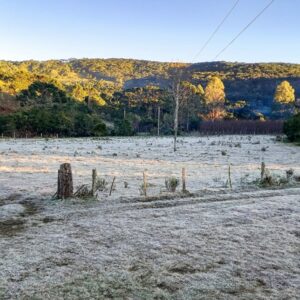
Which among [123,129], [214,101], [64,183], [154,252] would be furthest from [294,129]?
[214,101]

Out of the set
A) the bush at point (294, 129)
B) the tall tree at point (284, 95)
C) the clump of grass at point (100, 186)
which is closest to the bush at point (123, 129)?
the bush at point (294, 129)

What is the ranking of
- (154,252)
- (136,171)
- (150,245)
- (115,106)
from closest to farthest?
(154,252) < (150,245) < (136,171) < (115,106)

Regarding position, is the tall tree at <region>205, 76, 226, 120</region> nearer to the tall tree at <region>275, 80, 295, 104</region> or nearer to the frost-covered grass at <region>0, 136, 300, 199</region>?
the tall tree at <region>275, 80, 295, 104</region>

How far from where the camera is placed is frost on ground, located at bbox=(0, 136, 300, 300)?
7246 mm

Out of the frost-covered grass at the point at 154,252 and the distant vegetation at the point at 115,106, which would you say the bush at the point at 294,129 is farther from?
the frost-covered grass at the point at 154,252

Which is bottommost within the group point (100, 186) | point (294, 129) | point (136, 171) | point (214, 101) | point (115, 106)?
point (136, 171)

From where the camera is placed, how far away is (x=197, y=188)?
17047 mm

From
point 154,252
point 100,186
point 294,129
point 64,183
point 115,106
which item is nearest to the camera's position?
point 154,252

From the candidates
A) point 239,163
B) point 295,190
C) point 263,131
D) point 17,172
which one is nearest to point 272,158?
point 239,163

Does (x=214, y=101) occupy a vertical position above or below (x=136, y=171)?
above

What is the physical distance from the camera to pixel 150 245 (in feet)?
31.7

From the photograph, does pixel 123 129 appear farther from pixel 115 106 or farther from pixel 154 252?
pixel 154 252

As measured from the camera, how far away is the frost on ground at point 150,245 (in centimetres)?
725

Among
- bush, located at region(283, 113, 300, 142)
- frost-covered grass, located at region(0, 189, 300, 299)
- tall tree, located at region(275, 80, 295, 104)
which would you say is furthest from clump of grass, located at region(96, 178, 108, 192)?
tall tree, located at region(275, 80, 295, 104)
